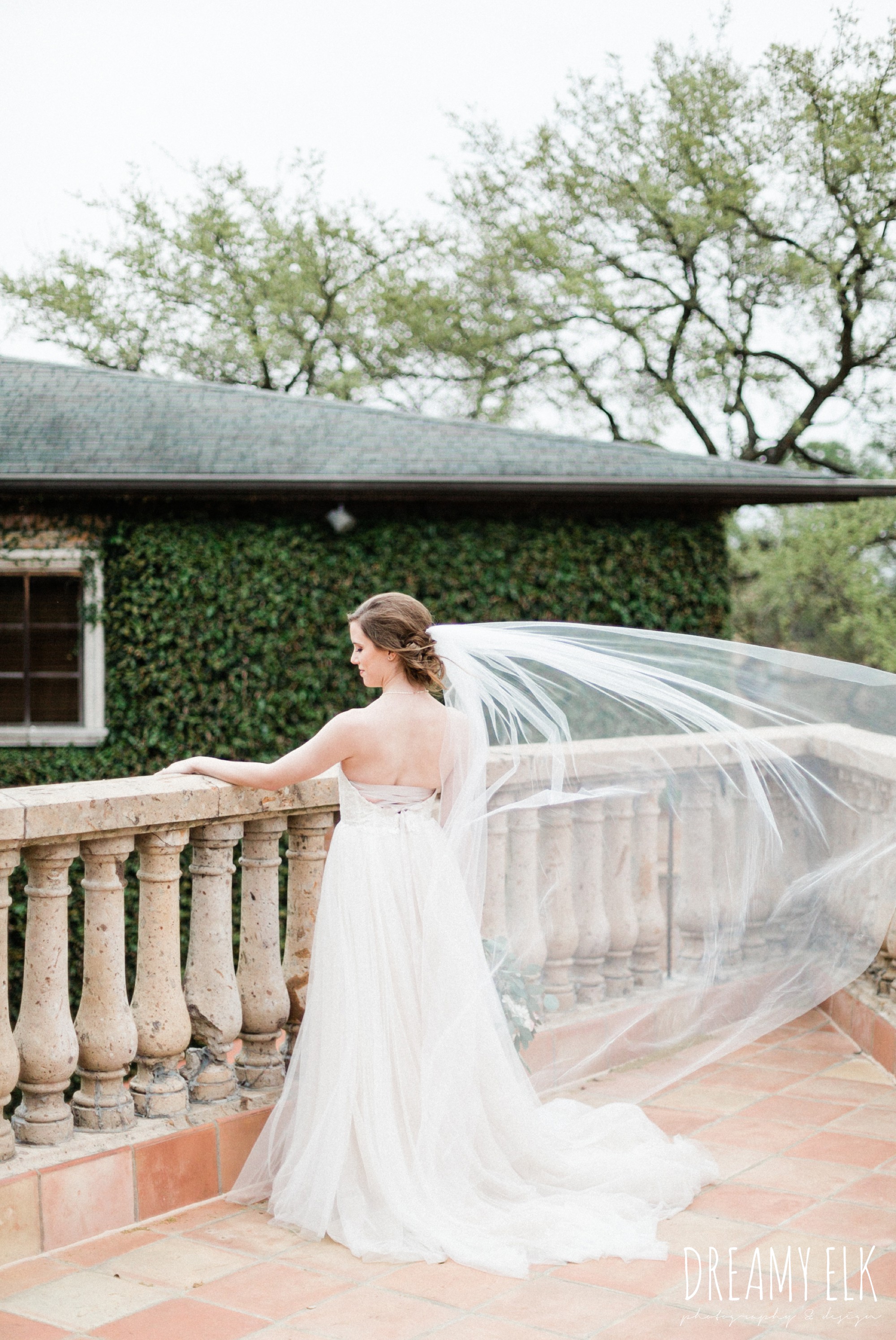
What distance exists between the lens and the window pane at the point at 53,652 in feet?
33.7

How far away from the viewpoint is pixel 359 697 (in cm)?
1006

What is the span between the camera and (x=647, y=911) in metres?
4.25

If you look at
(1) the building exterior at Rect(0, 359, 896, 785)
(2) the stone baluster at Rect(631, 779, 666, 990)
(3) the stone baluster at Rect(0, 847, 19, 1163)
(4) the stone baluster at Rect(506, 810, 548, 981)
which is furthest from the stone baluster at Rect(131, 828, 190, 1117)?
(1) the building exterior at Rect(0, 359, 896, 785)

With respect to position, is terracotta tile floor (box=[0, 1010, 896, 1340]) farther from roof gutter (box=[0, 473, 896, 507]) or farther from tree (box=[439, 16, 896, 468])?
tree (box=[439, 16, 896, 468])

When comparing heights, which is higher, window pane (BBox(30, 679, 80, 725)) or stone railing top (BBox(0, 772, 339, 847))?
stone railing top (BBox(0, 772, 339, 847))

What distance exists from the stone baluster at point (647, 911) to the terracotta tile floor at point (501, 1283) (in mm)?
830

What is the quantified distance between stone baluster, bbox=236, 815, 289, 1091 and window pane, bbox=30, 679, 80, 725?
7.21m

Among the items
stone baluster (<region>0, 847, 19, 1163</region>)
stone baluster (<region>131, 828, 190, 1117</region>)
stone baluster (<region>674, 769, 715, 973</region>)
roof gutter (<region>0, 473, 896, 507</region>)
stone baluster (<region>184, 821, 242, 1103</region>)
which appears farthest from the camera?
roof gutter (<region>0, 473, 896, 507</region>)

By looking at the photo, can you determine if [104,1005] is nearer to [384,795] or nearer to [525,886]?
[384,795]

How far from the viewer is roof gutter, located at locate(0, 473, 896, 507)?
959cm

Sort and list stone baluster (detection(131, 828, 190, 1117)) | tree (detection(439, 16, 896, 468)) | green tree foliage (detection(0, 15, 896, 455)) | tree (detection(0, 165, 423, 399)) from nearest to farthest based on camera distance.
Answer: stone baluster (detection(131, 828, 190, 1117))
tree (detection(439, 16, 896, 468))
green tree foliage (detection(0, 15, 896, 455))
tree (detection(0, 165, 423, 399))

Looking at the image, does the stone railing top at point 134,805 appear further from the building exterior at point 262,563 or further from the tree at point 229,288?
the tree at point 229,288

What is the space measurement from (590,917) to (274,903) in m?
1.17

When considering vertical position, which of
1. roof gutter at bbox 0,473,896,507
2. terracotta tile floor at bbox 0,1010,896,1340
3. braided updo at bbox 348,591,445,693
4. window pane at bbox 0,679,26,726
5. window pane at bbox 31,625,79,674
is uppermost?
roof gutter at bbox 0,473,896,507
